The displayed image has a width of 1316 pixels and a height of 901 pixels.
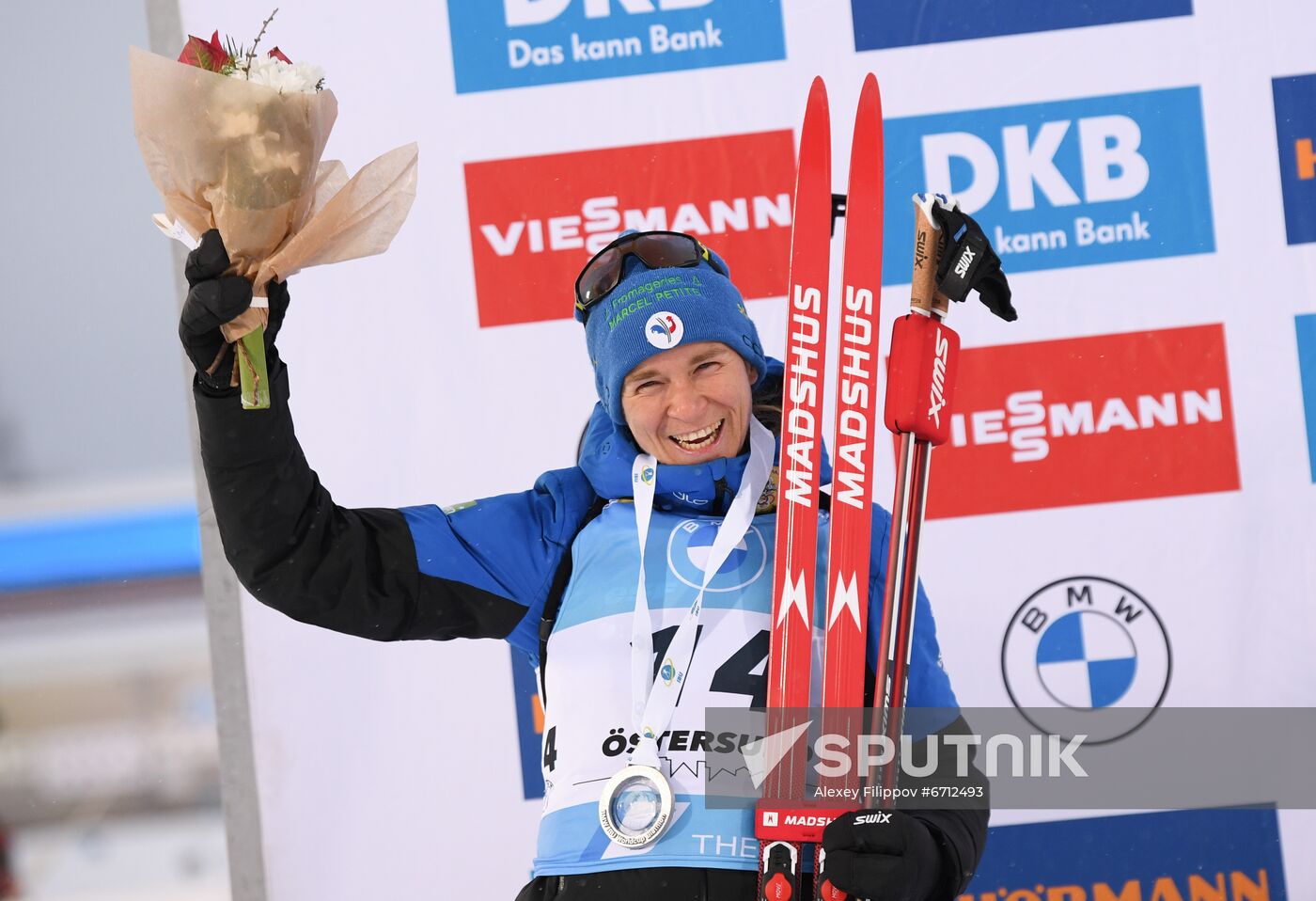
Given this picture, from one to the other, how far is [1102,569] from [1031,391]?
0.35m

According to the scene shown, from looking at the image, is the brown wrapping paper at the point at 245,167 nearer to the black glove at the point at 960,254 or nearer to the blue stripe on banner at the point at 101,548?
the black glove at the point at 960,254

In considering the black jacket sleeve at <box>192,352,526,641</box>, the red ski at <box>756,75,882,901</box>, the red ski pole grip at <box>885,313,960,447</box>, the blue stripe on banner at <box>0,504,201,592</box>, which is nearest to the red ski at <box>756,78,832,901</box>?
the red ski at <box>756,75,882,901</box>

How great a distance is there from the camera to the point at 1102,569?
2.29 meters

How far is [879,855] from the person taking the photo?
138 cm

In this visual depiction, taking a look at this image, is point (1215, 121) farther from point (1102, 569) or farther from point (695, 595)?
point (695, 595)

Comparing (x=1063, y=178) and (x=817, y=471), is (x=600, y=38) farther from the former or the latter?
(x=817, y=471)

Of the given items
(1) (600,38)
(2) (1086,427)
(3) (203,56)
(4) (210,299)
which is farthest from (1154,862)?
(3) (203,56)

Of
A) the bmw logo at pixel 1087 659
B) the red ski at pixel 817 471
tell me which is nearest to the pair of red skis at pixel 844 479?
the red ski at pixel 817 471

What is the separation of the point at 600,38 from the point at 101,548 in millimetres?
3806

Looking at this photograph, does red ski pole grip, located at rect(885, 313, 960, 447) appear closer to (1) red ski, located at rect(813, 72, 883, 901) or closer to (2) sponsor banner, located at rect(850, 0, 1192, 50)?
(1) red ski, located at rect(813, 72, 883, 901)

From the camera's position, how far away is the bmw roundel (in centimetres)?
156

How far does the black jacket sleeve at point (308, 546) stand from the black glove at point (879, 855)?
0.51m

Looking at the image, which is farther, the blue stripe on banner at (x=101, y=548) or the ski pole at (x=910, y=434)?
the blue stripe on banner at (x=101, y=548)

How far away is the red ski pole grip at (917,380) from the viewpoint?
1536 millimetres
